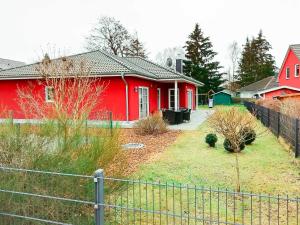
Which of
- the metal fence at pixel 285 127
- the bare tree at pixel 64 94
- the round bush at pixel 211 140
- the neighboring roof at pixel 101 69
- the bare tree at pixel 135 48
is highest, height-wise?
the bare tree at pixel 135 48

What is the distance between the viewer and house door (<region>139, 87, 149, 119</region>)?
20178 mm

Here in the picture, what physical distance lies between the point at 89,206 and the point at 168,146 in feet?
25.6

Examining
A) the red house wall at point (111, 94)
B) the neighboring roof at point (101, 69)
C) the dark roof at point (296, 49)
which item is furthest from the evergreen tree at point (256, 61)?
the red house wall at point (111, 94)

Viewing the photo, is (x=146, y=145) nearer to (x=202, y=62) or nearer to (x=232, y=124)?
(x=232, y=124)

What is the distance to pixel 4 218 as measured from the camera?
3.88 metres

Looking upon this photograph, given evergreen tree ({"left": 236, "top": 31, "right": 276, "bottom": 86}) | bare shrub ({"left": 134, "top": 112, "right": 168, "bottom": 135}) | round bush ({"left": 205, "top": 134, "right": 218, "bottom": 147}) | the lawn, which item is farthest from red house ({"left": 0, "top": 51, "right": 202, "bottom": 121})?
evergreen tree ({"left": 236, "top": 31, "right": 276, "bottom": 86})

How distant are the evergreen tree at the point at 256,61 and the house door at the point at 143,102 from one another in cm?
4026

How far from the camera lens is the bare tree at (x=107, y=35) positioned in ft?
140

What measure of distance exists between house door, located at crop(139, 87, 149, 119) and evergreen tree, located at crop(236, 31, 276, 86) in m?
40.3

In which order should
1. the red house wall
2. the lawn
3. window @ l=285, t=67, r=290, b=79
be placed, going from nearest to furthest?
1. the lawn
2. the red house wall
3. window @ l=285, t=67, r=290, b=79

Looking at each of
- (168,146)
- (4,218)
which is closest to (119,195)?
(4,218)

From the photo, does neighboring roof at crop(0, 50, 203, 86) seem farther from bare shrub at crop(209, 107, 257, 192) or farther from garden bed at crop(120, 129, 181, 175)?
bare shrub at crop(209, 107, 257, 192)

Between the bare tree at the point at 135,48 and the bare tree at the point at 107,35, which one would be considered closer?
the bare tree at the point at 107,35

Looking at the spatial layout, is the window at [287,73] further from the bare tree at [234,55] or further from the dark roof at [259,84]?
the bare tree at [234,55]
